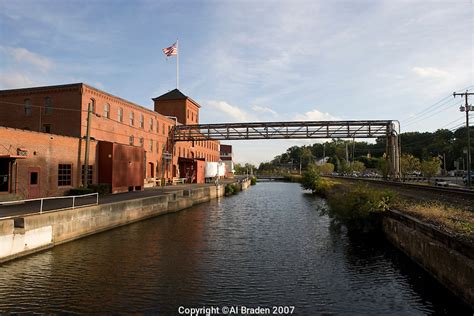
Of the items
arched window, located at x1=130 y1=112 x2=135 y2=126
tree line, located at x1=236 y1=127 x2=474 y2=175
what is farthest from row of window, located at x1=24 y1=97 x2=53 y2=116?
tree line, located at x1=236 y1=127 x2=474 y2=175

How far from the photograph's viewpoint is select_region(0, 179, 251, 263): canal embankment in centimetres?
1302

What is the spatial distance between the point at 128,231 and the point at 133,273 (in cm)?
870

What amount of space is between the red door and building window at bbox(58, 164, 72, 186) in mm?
2458

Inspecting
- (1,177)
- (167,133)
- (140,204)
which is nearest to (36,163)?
(1,177)

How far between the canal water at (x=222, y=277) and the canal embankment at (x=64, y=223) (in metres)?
0.49

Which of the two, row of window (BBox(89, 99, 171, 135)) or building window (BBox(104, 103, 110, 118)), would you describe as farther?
building window (BBox(104, 103, 110, 118))

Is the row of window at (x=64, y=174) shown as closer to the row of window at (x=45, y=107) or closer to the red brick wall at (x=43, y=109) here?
the red brick wall at (x=43, y=109)

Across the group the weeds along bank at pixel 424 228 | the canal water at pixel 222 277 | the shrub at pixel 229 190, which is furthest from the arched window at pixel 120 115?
the weeds along bank at pixel 424 228

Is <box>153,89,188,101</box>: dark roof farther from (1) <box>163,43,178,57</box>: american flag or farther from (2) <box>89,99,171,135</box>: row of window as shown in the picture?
(1) <box>163,43,178,57</box>: american flag

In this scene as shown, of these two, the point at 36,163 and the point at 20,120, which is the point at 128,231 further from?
the point at 20,120

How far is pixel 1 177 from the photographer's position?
69.3ft

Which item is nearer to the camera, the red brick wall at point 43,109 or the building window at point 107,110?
the red brick wall at point 43,109

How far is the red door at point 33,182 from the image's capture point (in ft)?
74.3

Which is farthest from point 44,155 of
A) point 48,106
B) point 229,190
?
point 229,190
